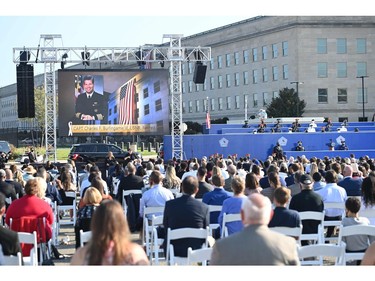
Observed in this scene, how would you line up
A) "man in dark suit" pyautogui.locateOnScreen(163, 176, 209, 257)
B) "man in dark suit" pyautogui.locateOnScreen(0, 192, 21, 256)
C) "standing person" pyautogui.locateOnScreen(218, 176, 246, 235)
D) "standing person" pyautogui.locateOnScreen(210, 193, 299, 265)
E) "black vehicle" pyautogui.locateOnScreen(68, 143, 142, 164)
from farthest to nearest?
"black vehicle" pyautogui.locateOnScreen(68, 143, 142, 164)
"standing person" pyautogui.locateOnScreen(218, 176, 246, 235)
"man in dark suit" pyautogui.locateOnScreen(163, 176, 209, 257)
"man in dark suit" pyautogui.locateOnScreen(0, 192, 21, 256)
"standing person" pyautogui.locateOnScreen(210, 193, 299, 265)

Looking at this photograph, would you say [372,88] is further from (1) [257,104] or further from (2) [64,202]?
(2) [64,202]

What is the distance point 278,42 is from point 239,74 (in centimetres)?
948

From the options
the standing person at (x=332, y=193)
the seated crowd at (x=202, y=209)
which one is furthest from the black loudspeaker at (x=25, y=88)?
the standing person at (x=332, y=193)

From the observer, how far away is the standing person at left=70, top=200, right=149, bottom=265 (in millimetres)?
5965

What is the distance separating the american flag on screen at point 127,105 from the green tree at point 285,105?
143ft

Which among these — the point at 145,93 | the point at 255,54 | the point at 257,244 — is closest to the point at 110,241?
the point at 257,244

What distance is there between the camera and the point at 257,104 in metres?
99.4

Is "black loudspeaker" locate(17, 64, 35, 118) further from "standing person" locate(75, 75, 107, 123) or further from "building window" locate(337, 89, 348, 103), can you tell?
"building window" locate(337, 89, 348, 103)

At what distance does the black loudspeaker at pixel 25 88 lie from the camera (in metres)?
39.9

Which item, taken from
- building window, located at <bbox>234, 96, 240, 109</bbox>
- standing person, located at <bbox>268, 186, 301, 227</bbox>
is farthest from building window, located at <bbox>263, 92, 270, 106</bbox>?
standing person, located at <bbox>268, 186, 301, 227</bbox>

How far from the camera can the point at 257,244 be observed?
20.4 feet

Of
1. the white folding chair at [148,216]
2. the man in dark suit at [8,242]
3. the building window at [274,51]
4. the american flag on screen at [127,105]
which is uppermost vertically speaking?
the building window at [274,51]

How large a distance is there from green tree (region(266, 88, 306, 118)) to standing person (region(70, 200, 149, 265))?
80.4m

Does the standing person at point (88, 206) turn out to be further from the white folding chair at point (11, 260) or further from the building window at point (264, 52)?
the building window at point (264, 52)
